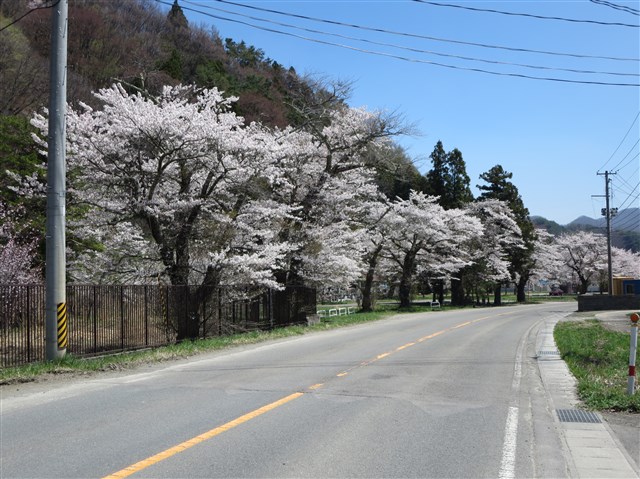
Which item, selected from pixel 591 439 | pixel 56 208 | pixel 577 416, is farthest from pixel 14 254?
pixel 591 439

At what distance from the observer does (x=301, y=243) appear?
27.7 m

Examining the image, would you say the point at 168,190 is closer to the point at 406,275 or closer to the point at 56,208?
the point at 56,208

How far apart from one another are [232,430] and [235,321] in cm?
1533

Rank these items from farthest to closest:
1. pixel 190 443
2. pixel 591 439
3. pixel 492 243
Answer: pixel 492 243
pixel 591 439
pixel 190 443

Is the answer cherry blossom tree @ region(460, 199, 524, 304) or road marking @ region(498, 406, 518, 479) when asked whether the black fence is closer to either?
road marking @ region(498, 406, 518, 479)

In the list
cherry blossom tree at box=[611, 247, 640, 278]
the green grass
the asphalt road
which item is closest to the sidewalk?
the asphalt road

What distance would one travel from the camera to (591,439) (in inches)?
287

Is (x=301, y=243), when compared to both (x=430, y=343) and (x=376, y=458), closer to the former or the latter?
(x=430, y=343)

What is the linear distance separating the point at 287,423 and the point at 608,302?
42.4m

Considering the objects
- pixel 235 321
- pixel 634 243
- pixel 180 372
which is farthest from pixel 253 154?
pixel 634 243

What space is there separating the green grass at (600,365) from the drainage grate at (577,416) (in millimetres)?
421

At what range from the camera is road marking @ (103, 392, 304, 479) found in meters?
5.64

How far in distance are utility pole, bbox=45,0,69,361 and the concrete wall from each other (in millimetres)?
40757

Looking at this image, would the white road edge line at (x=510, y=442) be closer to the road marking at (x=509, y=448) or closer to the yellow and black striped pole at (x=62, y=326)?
the road marking at (x=509, y=448)
